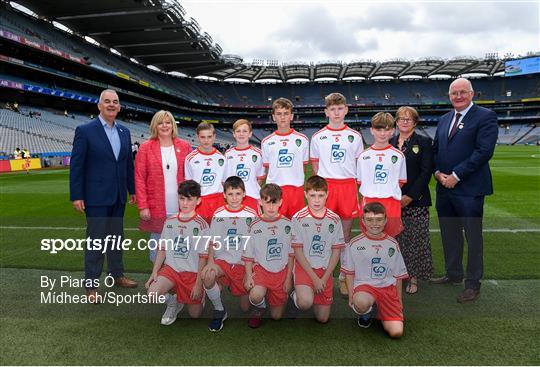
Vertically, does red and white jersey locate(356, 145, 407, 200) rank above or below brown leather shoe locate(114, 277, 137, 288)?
above

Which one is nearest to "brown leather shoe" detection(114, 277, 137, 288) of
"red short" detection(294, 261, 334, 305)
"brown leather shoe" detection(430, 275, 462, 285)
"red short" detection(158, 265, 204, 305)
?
"red short" detection(158, 265, 204, 305)

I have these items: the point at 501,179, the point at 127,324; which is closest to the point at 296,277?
the point at 127,324

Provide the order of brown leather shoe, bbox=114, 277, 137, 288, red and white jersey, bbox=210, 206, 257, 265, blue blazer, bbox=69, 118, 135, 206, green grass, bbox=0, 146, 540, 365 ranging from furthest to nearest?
brown leather shoe, bbox=114, 277, 137, 288
blue blazer, bbox=69, 118, 135, 206
red and white jersey, bbox=210, 206, 257, 265
green grass, bbox=0, 146, 540, 365

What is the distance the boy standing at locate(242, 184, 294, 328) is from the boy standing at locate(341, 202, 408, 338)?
584 millimetres

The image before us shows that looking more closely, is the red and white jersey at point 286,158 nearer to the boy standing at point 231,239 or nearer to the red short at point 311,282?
the boy standing at point 231,239

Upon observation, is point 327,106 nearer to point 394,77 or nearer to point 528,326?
point 528,326

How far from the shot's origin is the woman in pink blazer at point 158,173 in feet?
12.9

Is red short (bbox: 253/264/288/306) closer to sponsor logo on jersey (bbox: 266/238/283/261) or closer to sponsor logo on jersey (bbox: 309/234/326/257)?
sponsor logo on jersey (bbox: 266/238/283/261)

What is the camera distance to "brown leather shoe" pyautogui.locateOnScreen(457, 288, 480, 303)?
11.9 feet

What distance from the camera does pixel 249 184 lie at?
4.23m

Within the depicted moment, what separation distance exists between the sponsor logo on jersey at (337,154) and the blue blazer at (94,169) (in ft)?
8.18

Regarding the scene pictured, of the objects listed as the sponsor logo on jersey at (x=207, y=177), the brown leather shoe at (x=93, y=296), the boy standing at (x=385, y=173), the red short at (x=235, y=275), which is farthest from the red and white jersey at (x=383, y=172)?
the brown leather shoe at (x=93, y=296)

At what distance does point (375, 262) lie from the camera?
10.3 feet

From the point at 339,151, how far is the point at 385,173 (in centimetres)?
61
